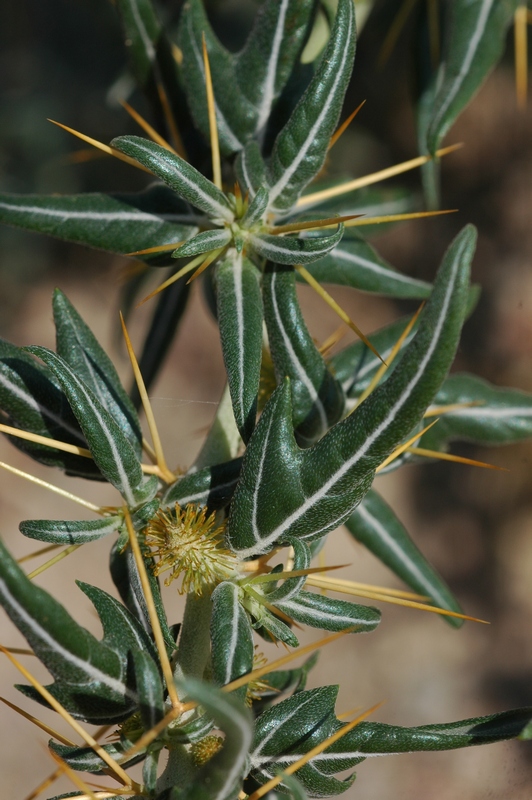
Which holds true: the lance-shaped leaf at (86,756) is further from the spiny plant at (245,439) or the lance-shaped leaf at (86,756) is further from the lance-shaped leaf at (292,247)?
the lance-shaped leaf at (292,247)

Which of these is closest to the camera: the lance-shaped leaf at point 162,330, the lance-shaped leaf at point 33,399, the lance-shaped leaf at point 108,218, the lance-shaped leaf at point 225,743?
the lance-shaped leaf at point 225,743

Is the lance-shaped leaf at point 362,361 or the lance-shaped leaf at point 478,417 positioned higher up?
the lance-shaped leaf at point 362,361

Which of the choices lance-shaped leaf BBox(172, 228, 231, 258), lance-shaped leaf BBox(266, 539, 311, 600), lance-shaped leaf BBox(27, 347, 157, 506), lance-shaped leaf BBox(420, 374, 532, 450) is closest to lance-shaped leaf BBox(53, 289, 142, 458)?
lance-shaped leaf BBox(27, 347, 157, 506)

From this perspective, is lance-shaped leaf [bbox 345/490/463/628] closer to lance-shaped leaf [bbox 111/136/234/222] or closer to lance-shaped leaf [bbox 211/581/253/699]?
lance-shaped leaf [bbox 211/581/253/699]

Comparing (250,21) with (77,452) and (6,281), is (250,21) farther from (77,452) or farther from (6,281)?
(77,452)

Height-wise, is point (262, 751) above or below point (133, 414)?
below

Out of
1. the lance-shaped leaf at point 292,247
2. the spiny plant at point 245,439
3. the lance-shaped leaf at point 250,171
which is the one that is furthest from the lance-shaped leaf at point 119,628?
the lance-shaped leaf at point 250,171

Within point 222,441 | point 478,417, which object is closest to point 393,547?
Result: point 478,417

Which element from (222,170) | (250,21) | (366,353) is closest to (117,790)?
(366,353)
